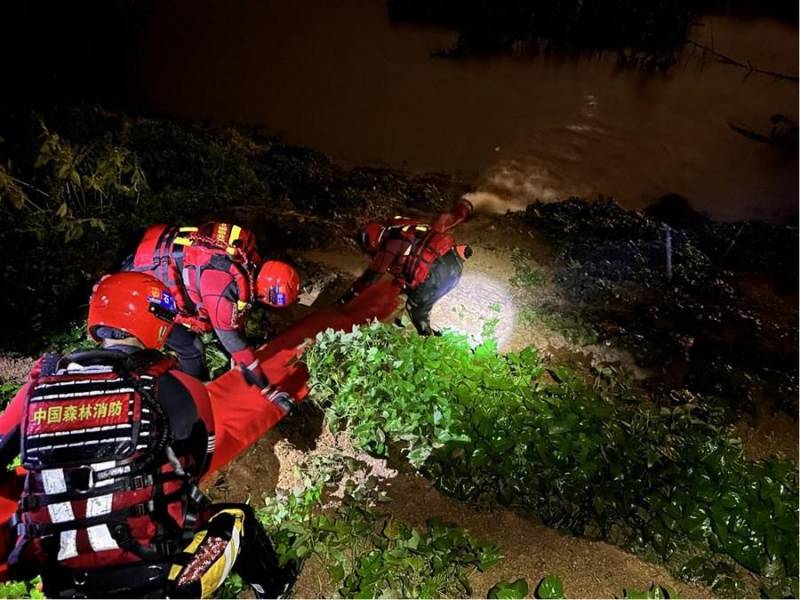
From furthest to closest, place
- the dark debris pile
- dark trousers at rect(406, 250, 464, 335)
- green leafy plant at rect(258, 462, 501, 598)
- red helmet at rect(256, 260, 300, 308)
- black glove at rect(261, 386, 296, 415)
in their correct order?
dark trousers at rect(406, 250, 464, 335) < the dark debris pile < black glove at rect(261, 386, 296, 415) < red helmet at rect(256, 260, 300, 308) < green leafy plant at rect(258, 462, 501, 598)

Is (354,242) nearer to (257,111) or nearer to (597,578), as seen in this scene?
(597,578)

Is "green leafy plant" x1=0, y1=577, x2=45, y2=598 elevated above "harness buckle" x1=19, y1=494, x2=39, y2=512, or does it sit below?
below

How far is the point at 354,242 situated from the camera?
827cm

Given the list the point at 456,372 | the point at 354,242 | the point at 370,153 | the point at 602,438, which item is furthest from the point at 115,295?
the point at 370,153

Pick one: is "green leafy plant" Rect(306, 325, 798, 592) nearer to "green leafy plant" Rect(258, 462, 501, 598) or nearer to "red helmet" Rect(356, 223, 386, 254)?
"green leafy plant" Rect(258, 462, 501, 598)

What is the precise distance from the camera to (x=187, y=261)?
4.60 meters

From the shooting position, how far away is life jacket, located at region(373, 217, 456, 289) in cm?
570

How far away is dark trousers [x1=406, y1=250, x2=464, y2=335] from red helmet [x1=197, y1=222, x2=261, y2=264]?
2.09 meters

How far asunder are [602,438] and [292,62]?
18315 mm

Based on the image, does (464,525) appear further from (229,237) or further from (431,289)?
(229,237)

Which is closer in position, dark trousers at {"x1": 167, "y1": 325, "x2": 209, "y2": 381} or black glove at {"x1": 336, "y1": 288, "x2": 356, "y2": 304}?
dark trousers at {"x1": 167, "y1": 325, "x2": 209, "y2": 381}

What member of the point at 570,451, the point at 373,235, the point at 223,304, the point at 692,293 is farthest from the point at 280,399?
the point at 692,293

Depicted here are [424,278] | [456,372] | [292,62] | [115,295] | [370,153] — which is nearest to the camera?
[115,295]

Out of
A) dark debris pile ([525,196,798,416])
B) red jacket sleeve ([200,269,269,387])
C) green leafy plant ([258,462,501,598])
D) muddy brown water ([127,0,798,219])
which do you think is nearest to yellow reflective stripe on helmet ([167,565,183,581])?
green leafy plant ([258,462,501,598])
